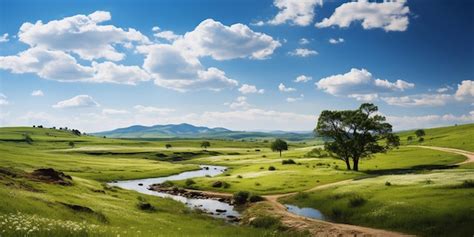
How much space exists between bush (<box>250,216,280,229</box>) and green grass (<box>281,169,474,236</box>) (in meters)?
9.54

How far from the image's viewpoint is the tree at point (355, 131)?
322ft

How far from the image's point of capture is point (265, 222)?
2067 inches

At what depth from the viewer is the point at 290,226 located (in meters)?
50.0

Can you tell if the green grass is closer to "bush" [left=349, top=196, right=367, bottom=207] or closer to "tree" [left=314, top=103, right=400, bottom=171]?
"bush" [left=349, top=196, right=367, bottom=207]

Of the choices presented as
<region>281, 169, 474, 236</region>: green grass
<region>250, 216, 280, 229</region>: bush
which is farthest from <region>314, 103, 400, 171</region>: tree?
<region>250, 216, 280, 229</region>: bush

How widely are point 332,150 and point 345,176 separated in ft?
43.8

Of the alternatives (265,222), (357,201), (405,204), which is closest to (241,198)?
(265,222)

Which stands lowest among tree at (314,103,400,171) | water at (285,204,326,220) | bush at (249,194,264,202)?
water at (285,204,326,220)

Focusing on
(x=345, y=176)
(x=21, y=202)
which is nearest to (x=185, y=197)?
(x=345, y=176)

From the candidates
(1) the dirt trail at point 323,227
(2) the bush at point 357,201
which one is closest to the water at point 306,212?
(1) the dirt trail at point 323,227

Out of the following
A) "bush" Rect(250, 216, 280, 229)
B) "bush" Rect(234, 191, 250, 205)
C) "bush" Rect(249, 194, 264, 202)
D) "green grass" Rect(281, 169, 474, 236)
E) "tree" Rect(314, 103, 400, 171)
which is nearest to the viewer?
"green grass" Rect(281, 169, 474, 236)

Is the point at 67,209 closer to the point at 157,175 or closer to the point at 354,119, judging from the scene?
the point at 354,119

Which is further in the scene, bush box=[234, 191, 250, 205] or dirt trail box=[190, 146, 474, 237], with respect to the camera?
bush box=[234, 191, 250, 205]

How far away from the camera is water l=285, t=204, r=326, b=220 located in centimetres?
5826
